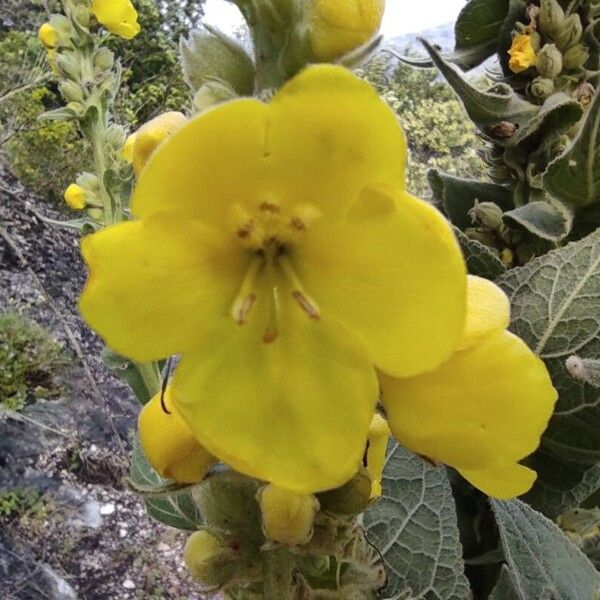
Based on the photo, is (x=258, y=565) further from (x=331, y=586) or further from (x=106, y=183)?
(x=106, y=183)

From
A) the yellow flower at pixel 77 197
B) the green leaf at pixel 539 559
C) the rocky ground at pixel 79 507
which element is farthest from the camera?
the rocky ground at pixel 79 507

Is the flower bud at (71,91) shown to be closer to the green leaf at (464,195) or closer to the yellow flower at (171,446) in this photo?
the green leaf at (464,195)

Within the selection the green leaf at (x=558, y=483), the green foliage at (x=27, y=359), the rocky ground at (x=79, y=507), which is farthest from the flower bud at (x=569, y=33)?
the green foliage at (x=27, y=359)

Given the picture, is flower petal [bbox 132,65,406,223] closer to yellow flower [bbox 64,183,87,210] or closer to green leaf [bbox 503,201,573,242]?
green leaf [bbox 503,201,573,242]

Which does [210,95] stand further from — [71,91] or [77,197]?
[77,197]

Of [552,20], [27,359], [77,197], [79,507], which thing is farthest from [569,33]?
[27,359]

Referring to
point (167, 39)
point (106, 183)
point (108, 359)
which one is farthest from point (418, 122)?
point (108, 359)

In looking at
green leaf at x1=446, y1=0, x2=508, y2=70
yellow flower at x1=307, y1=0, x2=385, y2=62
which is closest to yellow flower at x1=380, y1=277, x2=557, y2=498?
yellow flower at x1=307, y1=0, x2=385, y2=62
